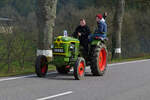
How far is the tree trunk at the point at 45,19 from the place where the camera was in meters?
15.5

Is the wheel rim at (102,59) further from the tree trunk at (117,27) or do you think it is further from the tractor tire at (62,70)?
the tree trunk at (117,27)

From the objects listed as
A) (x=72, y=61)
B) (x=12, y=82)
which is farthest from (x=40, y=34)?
(x=12, y=82)

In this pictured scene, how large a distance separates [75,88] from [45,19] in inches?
269

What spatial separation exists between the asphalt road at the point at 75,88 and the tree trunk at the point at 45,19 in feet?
13.8

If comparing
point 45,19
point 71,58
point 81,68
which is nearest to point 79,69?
point 81,68

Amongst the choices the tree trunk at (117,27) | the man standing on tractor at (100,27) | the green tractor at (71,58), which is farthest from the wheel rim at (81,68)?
the tree trunk at (117,27)

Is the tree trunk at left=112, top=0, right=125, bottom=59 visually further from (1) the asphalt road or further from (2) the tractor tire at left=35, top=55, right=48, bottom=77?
(2) the tractor tire at left=35, top=55, right=48, bottom=77

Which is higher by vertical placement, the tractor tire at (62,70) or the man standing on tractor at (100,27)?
the man standing on tractor at (100,27)

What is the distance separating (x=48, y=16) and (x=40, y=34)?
1012mm

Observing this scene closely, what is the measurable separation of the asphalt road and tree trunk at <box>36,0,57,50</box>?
13.8 ft

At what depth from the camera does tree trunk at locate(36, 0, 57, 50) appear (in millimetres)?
15500

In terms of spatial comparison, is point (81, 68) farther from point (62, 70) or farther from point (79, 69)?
point (62, 70)

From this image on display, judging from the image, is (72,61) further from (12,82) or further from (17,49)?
(17,49)

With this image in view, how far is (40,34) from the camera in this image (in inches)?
630
